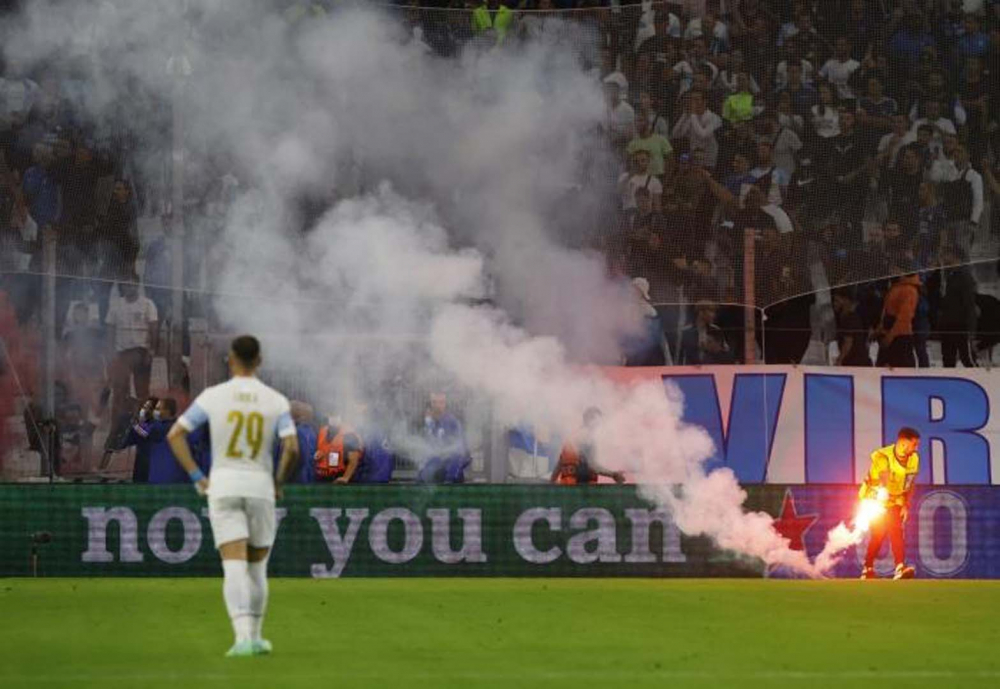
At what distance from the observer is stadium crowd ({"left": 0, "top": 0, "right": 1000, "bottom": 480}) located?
21.6 metres

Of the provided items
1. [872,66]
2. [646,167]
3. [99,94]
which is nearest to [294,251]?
[99,94]

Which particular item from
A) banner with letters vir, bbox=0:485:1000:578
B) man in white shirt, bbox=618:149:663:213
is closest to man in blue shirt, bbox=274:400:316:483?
banner with letters vir, bbox=0:485:1000:578

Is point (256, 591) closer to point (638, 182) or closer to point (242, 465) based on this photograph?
point (242, 465)

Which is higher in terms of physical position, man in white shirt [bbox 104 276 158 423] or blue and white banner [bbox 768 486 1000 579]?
man in white shirt [bbox 104 276 158 423]

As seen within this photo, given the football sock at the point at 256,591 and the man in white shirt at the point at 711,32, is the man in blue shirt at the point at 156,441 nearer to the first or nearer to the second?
the man in white shirt at the point at 711,32

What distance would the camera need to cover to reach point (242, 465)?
12156 millimetres

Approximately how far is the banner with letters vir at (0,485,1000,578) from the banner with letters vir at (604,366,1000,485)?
24.4 inches

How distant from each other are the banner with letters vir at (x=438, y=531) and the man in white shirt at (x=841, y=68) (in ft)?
15.4

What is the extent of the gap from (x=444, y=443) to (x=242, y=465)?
9.73 meters

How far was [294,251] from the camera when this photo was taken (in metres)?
22.3

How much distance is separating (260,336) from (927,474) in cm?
814

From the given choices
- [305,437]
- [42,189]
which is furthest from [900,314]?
[42,189]

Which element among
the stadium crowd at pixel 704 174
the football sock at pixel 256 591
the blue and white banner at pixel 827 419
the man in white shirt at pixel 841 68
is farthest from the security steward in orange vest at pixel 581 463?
the football sock at pixel 256 591

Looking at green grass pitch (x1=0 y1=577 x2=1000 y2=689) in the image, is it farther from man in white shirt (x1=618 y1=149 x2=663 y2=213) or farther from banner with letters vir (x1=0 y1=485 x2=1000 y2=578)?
man in white shirt (x1=618 y1=149 x2=663 y2=213)
